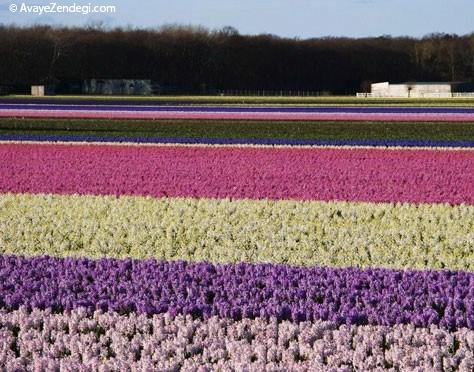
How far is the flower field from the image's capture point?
20.7 feet

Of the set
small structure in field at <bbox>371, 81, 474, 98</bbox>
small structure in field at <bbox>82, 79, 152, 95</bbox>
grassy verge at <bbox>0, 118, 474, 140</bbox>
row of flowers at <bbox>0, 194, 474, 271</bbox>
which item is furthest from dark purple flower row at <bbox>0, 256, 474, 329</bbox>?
small structure in field at <bbox>82, 79, 152, 95</bbox>

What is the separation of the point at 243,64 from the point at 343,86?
11.3m

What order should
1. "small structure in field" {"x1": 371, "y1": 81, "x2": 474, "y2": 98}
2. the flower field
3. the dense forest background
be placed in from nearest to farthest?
the flower field
"small structure in field" {"x1": 371, "y1": 81, "x2": 474, "y2": 98}
the dense forest background

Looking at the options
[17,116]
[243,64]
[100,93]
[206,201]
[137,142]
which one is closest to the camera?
[206,201]

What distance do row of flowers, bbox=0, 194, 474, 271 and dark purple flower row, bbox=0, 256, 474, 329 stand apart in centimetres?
101

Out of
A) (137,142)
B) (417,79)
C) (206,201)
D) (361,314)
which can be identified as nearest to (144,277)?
(361,314)

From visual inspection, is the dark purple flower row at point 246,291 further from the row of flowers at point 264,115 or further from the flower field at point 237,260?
the row of flowers at point 264,115

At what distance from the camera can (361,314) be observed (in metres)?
6.81

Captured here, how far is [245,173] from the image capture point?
53.7ft

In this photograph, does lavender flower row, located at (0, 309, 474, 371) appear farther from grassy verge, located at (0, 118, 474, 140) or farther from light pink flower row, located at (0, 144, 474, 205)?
grassy verge, located at (0, 118, 474, 140)

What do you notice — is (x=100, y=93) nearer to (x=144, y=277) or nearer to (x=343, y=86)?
(x=343, y=86)

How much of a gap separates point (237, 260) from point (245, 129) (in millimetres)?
20348

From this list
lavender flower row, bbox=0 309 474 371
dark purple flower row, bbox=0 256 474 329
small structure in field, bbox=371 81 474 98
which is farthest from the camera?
small structure in field, bbox=371 81 474 98

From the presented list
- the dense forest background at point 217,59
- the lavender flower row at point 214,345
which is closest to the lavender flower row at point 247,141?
the lavender flower row at point 214,345
